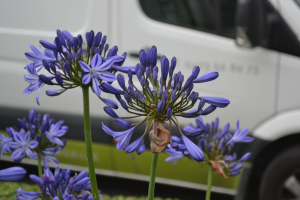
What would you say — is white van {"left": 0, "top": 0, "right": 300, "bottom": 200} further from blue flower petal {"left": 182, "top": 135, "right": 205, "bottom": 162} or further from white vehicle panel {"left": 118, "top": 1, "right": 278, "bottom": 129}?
blue flower petal {"left": 182, "top": 135, "right": 205, "bottom": 162}

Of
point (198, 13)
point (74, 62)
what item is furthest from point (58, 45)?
point (198, 13)

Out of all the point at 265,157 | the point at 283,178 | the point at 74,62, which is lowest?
the point at 283,178

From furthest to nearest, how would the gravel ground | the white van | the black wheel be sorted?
1. the gravel ground
2. the black wheel
3. the white van

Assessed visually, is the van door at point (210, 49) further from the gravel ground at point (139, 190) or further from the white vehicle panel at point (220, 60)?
the gravel ground at point (139, 190)

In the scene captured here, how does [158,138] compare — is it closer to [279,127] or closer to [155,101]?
[155,101]

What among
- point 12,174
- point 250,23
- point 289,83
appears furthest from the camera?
point 289,83

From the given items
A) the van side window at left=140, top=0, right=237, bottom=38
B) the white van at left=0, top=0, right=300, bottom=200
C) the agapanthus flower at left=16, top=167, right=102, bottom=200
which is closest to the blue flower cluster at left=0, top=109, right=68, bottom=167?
the agapanthus flower at left=16, top=167, right=102, bottom=200

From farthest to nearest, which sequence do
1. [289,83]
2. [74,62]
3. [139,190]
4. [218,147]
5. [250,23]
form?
[139,190], [289,83], [250,23], [218,147], [74,62]
